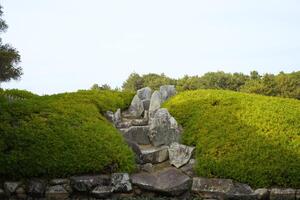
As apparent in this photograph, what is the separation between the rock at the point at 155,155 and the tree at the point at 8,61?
7.98 metres

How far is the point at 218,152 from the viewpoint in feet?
30.2

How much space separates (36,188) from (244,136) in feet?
15.1

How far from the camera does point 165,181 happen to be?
8.76 metres

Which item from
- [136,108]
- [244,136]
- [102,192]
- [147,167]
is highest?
[136,108]

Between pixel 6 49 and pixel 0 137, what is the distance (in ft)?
25.6

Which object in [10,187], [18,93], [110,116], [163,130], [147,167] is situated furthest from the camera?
[18,93]

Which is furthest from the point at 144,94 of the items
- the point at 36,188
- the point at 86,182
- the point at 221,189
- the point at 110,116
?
the point at 36,188

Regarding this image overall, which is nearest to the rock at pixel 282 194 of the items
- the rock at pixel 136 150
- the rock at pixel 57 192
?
the rock at pixel 136 150

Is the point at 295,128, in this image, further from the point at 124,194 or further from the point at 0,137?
the point at 0,137

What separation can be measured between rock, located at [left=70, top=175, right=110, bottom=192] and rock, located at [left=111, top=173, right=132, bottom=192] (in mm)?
153

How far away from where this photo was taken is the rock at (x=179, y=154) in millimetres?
9539

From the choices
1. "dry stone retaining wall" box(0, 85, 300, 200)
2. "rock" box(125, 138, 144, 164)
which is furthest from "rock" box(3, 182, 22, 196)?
"rock" box(125, 138, 144, 164)

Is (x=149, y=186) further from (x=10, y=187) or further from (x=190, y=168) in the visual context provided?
(x=10, y=187)

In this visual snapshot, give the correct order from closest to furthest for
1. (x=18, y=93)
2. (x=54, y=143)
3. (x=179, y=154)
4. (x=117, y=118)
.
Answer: (x=54, y=143) < (x=179, y=154) < (x=117, y=118) < (x=18, y=93)
